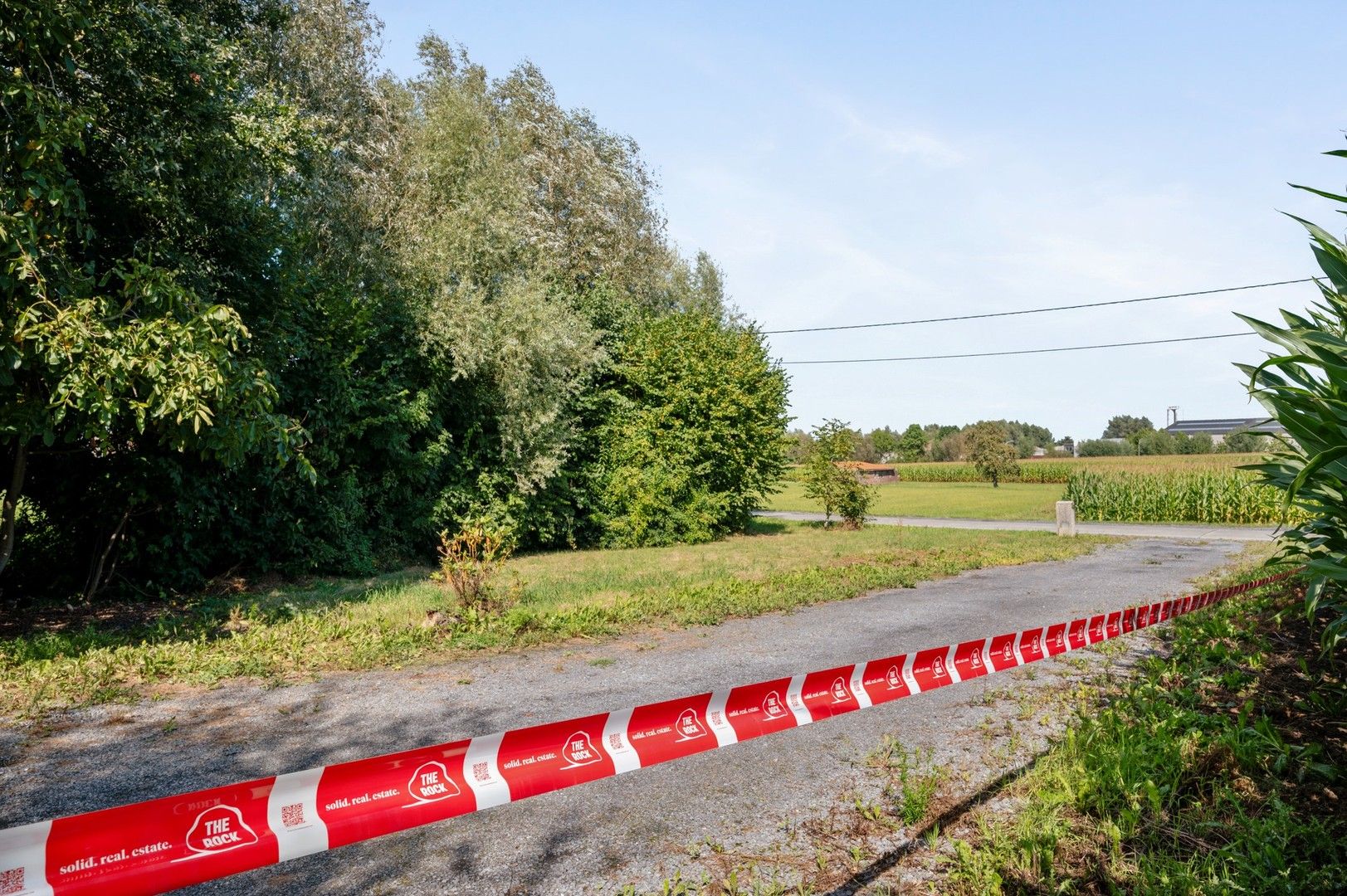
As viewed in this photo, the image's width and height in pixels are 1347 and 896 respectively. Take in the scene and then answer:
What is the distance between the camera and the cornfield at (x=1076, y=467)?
32.6 metres

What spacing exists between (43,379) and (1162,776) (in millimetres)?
8290

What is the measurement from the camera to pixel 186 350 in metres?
6.59

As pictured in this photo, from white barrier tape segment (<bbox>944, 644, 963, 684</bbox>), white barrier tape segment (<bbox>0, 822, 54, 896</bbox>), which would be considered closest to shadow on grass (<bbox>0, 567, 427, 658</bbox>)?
Answer: white barrier tape segment (<bbox>0, 822, 54, 896</bbox>)

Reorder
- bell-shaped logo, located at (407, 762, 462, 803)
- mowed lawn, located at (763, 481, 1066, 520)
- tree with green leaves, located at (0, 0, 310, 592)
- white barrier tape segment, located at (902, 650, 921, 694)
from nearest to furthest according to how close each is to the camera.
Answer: bell-shaped logo, located at (407, 762, 462, 803), white barrier tape segment, located at (902, 650, 921, 694), tree with green leaves, located at (0, 0, 310, 592), mowed lawn, located at (763, 481, 1066, 520)

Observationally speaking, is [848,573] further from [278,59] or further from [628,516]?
[278,59]

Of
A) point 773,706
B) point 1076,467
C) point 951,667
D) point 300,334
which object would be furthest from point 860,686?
point 1076,467

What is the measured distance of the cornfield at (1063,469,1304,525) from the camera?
27.3 metres

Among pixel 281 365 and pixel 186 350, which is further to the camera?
pixel 281 365

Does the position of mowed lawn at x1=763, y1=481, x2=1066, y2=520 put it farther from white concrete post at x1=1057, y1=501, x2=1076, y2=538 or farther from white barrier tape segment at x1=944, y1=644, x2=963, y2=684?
white barrier tape segment at x1=944, y1=644, x2=963, y2=684

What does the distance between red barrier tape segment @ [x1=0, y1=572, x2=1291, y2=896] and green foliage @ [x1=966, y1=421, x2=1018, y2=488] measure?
5294cm

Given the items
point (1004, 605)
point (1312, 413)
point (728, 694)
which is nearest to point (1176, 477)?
point (1004, 605)

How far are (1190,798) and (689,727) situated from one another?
8.40ft

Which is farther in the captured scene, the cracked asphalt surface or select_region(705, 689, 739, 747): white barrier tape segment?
the cracked asphalt surface

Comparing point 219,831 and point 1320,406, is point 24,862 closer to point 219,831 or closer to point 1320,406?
point 219,831
